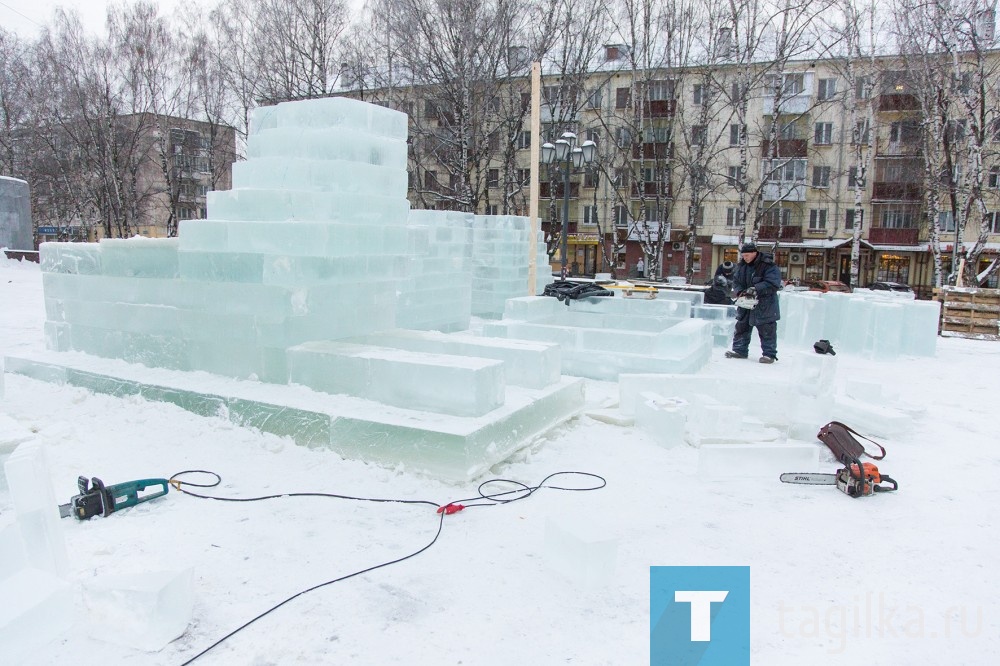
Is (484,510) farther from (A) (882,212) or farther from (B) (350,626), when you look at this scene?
(A) (882,212)

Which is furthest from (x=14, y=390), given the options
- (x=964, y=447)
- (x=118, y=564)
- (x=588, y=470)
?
(x=964, y=447)

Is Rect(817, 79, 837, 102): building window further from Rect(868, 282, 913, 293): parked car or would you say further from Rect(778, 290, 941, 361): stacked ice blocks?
Rect(778, 290, 941, 361): stacked ice blocks

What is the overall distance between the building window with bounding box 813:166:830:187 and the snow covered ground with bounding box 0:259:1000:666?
26.8 metres

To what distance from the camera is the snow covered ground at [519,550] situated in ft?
7.76

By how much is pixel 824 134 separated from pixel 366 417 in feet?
97.0

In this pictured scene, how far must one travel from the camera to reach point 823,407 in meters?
5.13

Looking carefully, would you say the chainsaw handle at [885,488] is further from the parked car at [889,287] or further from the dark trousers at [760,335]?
the parked car at [889,287]

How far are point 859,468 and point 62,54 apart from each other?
101 feet

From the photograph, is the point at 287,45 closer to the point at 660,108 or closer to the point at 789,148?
the point at 660,108

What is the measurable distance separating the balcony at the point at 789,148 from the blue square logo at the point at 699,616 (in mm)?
23980

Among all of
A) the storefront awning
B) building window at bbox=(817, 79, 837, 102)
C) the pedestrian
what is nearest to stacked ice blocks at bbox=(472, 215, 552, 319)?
the pedestrian

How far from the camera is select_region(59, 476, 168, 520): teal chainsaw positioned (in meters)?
3.27

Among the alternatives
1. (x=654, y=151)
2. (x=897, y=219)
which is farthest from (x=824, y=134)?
(x=654, y=151)

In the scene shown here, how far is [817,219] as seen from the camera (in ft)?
96.0
